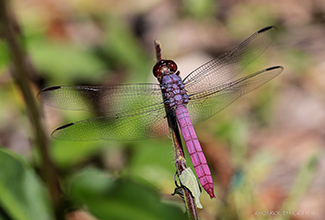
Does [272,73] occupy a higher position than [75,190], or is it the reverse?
[272,73]

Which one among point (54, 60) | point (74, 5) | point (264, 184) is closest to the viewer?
point (264, 184)

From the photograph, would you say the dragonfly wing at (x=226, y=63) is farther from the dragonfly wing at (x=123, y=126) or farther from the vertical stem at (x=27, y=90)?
the vertical stem at (x=27, y=90)

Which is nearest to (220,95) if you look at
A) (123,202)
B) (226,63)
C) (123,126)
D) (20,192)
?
(226,63)

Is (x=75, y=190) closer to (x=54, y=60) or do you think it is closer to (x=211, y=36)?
(x=54, y=60)

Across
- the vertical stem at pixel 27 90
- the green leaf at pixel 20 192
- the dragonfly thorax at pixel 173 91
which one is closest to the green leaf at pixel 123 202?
the green leaf at pixel 20 192

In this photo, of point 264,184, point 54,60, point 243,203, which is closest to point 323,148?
point 264,184

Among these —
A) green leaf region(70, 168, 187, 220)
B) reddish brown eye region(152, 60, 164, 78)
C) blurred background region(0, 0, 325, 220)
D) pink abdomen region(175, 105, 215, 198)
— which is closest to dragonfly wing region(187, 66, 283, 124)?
pink abdomen region(175, 105, 215, 198)

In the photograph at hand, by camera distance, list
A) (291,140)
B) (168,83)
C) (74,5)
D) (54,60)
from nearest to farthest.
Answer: (168,83)
(291,140)
(54,60)
(74,5)

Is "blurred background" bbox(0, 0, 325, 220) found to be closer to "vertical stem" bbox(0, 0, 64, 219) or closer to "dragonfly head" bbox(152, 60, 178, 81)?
"vertical stem" bbox(0, 0, 64, 219)
